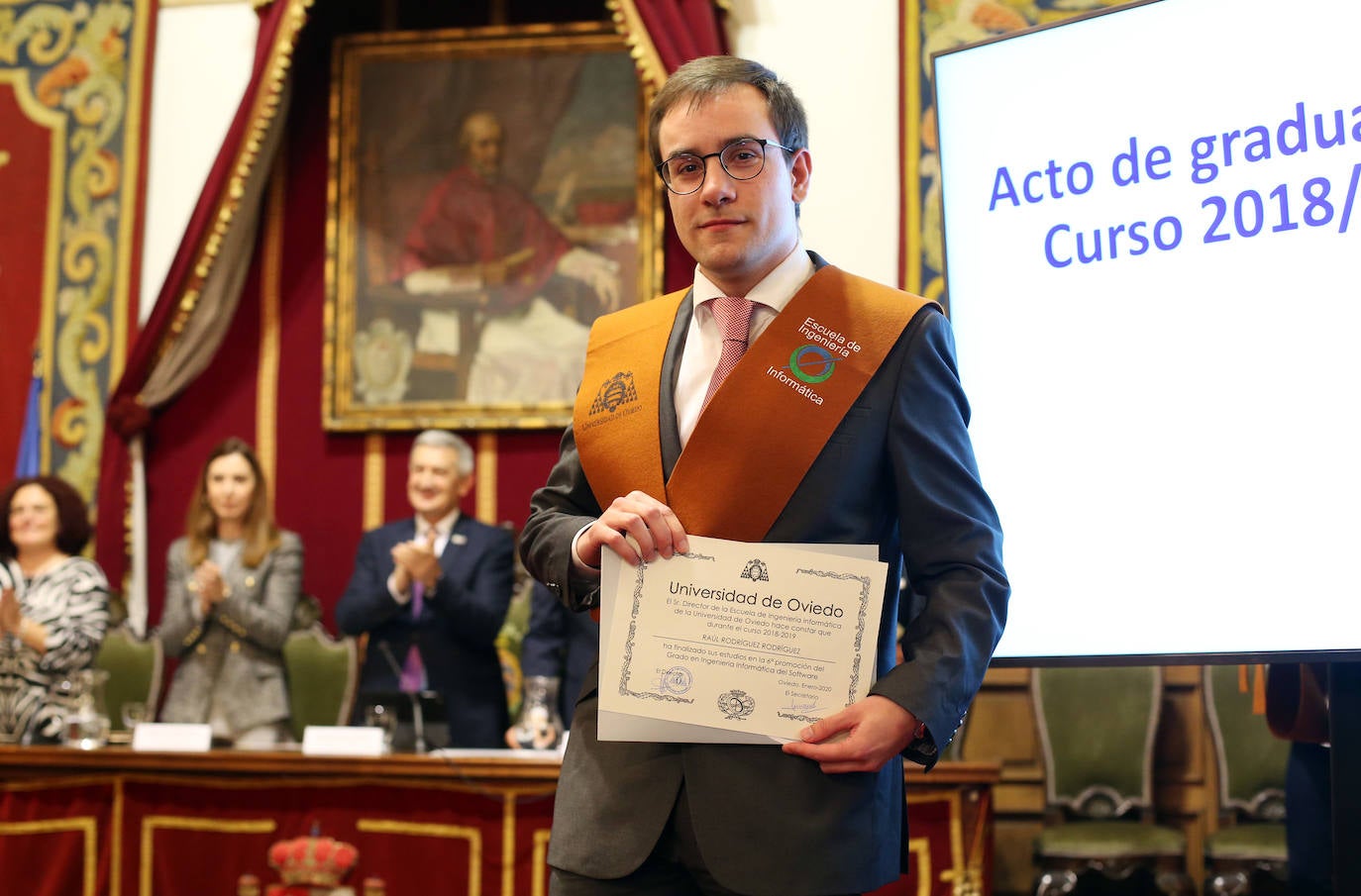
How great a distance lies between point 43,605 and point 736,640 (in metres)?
3.72

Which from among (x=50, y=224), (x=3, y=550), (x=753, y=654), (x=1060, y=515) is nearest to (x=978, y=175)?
(x=1060, y=515)

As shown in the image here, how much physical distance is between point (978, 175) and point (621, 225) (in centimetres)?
355

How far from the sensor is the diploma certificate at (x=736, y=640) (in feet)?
4.97

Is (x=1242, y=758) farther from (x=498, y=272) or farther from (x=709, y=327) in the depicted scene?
(x=709, y=327)

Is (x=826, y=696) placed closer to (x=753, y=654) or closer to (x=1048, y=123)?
(x=753, y=654)

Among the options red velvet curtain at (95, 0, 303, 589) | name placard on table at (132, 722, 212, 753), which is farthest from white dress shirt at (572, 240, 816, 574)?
red velvet curtain at (95, 0, 303, 589)

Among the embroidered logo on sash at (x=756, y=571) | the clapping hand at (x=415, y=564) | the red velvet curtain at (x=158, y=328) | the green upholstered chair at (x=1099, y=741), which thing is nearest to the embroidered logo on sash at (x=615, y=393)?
the embroidered logo on sash at (x=756, y=571)

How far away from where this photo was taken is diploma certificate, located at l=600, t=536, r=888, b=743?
1514 millimetres

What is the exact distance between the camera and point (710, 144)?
162 centimetres

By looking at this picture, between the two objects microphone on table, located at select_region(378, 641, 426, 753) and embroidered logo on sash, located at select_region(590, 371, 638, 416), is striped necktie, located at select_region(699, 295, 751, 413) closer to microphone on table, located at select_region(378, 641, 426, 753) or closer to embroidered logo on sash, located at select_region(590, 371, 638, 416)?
embroidered logo on sash, located at select_region(590, 371, 638, 416)

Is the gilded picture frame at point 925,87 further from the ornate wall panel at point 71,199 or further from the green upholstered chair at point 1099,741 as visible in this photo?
the ornate wall panel at point 71,199

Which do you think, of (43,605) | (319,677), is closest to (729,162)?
(43,605)

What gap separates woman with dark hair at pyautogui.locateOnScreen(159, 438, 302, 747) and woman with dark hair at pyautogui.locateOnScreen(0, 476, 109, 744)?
0.28 m

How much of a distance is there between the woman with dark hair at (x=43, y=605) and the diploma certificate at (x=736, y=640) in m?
3.33
